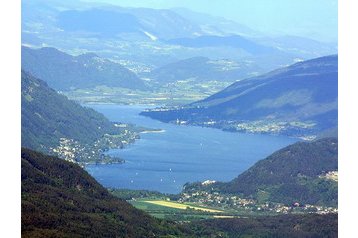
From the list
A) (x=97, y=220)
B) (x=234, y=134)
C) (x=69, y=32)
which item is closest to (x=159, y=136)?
(x=234, y=134)

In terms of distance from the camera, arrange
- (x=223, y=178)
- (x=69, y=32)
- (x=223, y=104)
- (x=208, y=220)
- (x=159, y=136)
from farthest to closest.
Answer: (x=69, y=32), (x=223, y=104), (x=159, y=136), (x=223, y=178), (x=208, y=220)

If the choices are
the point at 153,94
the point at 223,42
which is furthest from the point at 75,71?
the point at 223,42

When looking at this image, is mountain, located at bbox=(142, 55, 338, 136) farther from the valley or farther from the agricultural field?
the agricultural field

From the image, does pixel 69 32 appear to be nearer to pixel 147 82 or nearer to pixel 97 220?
pixel 147 82

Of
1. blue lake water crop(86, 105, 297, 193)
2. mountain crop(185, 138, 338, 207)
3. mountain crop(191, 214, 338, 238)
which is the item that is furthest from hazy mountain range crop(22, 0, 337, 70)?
mountain crop(191, 214, 338, 238)

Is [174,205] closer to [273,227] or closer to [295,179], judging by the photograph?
[295,179]
